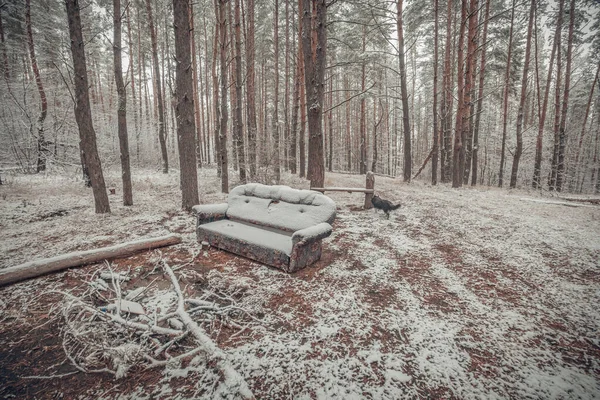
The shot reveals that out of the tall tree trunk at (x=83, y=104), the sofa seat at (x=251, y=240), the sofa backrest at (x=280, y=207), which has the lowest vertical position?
the sofa seat at (x=251, y=240)

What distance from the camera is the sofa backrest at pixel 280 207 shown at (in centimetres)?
411

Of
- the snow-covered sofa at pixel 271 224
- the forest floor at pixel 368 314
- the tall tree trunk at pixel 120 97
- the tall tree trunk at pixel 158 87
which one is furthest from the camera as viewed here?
the tall tree trunk at pixel 158 87

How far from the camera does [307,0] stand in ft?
21.6

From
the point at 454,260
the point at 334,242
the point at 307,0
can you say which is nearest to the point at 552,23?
the point at 307,0

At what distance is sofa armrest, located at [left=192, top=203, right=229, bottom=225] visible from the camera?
4605mm

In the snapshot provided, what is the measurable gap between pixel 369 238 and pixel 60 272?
5.51 m

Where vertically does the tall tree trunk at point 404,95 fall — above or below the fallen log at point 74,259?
above

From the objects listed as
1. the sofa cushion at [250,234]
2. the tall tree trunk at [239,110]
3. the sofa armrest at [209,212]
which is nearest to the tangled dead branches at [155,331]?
the sofa cushion at [250,234]

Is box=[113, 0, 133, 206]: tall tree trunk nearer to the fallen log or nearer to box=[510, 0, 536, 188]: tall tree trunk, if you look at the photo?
the fallen log

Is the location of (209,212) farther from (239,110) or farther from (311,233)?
(239,110)

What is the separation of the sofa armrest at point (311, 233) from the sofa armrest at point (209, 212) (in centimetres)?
205

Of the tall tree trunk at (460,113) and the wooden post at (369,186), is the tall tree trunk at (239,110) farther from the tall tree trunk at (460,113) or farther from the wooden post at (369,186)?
the tall tree trunk at (460,113)

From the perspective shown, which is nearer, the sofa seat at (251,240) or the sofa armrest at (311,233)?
the sofa armrest at (311,233)

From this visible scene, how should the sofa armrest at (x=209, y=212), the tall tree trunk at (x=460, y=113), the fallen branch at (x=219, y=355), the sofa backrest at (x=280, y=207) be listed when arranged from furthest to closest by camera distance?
the tall tree trunk at (x=460, y=113) < the sofa armrest at (x=209, y=212) < the sofa backrest at (x=280, y=207) < the fallen branch at (x=219, y=355)
